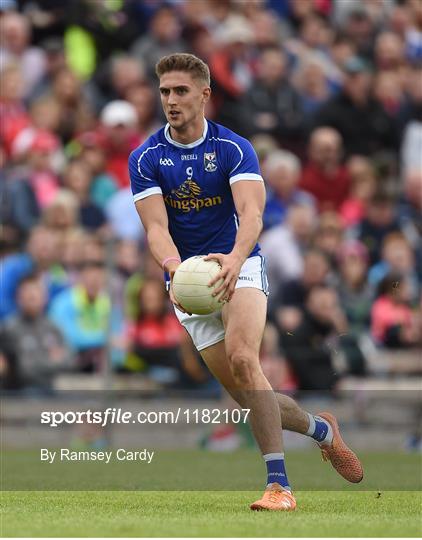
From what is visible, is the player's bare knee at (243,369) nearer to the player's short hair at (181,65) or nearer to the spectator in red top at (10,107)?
the player's short hair at (181,65)

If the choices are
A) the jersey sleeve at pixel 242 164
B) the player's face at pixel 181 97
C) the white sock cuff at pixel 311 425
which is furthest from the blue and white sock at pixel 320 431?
the player's face at pixel 181 97

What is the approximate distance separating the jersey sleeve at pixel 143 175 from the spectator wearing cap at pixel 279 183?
7.59m

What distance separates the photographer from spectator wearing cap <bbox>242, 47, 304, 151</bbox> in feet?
59.4

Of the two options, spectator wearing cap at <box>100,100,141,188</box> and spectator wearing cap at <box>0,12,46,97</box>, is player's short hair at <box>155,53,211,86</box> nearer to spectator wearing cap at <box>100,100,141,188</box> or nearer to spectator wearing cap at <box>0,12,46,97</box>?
spectator wearing cap at <box>100,100,141,188</box>

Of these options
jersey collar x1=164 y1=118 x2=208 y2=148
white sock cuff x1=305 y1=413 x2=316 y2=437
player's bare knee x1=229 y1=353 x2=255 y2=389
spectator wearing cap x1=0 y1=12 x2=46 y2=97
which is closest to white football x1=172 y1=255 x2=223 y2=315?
player's bare knee x1=229 y1=353 x2=255 y2=389

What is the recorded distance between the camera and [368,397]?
14602 mm

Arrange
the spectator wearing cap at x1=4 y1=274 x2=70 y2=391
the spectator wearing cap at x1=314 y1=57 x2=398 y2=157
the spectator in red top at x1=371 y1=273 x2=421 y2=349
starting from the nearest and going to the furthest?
the spectator wearing cap at x1=4 y1=274 x2=70 y2=391
the spectator in red top at x1=371 y1=273 x2=421 y2=349
the spectator wearing cap at x1=314 y1=57 x2=398 y2=157

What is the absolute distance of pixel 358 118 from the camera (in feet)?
61.8

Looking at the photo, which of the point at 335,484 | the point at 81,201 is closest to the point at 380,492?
the point at 335,484

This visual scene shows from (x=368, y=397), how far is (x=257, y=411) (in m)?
6.47

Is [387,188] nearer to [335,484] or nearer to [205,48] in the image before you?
[205,48]

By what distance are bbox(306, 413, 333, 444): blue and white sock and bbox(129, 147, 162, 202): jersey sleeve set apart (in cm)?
176

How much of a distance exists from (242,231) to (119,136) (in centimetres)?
843

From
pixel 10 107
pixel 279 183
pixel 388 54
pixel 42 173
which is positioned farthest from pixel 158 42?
pixel 388 54
